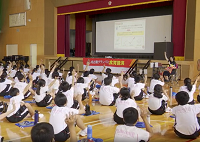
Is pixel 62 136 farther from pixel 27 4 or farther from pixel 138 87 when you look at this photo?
pixel 27 4

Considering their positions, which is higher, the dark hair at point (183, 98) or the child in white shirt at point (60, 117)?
the dark hair at point (183, 98)

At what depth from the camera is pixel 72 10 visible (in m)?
16.0

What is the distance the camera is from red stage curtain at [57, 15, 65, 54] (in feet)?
56.1

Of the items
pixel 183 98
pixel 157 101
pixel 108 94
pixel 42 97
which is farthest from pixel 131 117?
pixel 42 97

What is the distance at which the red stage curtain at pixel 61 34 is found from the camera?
1709cm

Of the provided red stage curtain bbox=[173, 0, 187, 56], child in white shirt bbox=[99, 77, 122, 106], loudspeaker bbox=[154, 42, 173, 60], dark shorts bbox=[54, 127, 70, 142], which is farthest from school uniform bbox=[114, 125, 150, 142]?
red stage curtain bbox=[173, 0, 187, 56]

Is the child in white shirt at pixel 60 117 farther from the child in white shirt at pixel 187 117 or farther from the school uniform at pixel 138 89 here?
→ the school uniform at pixel 138 89

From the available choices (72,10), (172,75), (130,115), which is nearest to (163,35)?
(172,75)

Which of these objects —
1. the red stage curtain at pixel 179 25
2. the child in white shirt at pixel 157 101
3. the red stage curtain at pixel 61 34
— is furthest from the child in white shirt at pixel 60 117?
the red stage curtain at pixel 61 34

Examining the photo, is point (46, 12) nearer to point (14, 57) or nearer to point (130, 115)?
point (14, 57)

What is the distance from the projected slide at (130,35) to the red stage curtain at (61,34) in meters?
3.54

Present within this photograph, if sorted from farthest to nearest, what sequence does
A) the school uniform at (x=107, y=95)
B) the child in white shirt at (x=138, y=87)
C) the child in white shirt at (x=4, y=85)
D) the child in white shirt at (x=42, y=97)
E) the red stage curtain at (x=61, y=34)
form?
the red stage curtain at (x=61, y=34) → the child in white shirt at (x=4, y=85) → the child in white shirt at (x=138, y=87) → the school uniform at (x=107, y=95) → the child in white shirt at (x=42, y=97)

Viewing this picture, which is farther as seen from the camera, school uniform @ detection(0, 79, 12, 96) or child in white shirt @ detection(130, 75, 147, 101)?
school uniform @ detection(0, 79, 12, 96)

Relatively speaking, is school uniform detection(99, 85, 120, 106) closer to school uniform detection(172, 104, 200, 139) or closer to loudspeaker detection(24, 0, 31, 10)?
school uniform detection(172, 104, 200, 139)
